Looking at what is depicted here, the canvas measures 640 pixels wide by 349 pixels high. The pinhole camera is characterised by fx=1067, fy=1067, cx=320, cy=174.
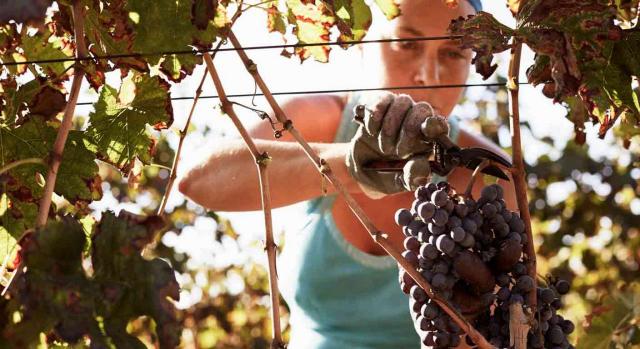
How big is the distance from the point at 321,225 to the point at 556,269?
4559 millimetres

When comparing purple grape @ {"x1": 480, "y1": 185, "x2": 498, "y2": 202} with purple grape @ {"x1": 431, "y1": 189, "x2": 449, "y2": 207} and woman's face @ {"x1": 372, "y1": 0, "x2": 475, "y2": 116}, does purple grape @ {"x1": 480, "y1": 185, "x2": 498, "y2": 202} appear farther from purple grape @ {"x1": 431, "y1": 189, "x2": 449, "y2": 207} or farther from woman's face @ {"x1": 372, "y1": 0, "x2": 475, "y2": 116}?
woman's face @ {"x1": 372, "y1": 0, "x2": 475, "y2": 116}

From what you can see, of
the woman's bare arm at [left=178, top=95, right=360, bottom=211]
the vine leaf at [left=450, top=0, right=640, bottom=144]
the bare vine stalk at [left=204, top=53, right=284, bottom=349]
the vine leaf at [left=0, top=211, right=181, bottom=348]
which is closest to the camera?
the vine leaf at [left=0, top=211, right=181, bottom=348]

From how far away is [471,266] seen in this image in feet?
4.25

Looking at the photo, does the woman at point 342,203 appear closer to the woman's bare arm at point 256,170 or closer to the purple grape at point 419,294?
the woman's bare arm at point 256,170

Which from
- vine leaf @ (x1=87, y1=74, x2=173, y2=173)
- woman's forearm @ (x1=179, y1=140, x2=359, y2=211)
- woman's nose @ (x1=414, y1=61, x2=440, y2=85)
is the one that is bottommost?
woman's forearm @ (x1=179, y1=140, x2=359, y2=211)

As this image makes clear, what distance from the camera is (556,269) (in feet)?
22.8

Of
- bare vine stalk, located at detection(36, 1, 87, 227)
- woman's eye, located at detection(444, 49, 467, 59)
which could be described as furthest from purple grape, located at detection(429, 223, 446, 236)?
woman's eye, located at detection(444, 49, 467, 59)

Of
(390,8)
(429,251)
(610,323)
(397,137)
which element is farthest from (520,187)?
(610,323)

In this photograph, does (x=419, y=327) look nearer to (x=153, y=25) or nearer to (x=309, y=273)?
(x=153, y=25)

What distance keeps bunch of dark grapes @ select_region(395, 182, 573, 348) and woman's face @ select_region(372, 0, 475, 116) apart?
114 cm

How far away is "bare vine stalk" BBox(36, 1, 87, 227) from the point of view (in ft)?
4.21

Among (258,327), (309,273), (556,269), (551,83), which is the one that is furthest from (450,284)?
(258,327)

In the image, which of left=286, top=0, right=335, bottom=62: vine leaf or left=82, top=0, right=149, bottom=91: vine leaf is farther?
left=286, top=0, right=335, bottom=62: vine leaf

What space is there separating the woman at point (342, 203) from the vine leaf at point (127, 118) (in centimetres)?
76
